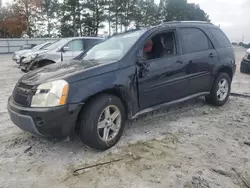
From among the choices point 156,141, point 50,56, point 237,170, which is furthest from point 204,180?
point 50,56

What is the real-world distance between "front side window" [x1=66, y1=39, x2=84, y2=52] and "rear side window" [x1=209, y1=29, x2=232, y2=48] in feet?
17.5

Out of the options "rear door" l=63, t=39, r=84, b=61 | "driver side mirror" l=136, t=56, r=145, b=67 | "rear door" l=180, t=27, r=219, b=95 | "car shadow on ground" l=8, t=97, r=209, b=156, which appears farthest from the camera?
"rear door" l=63, t=39, r=84, b=61

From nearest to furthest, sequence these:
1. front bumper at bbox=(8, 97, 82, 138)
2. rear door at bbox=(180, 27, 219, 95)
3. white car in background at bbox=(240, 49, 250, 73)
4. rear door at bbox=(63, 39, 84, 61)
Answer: front bumper at bbox=(8, 97, 82, 138) < rear door at bbox=(180, 27, 219, 95) < rear door at bbox=(63, 39, 84, 61) < white car in background at bbox=(240, 49, 250, 73)

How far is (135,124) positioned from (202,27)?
244 cm

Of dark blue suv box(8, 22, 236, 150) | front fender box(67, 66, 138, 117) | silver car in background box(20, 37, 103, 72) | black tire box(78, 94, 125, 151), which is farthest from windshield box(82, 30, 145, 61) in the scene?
silver car in background box(20, 37, 103, 72)

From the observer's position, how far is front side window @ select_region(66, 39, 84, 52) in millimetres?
8945

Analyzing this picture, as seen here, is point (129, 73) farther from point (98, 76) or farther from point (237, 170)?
point (237, 170)

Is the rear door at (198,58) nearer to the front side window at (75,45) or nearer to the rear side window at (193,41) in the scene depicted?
the rear side window at (193,41)

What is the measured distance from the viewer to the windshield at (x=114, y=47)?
3768mm

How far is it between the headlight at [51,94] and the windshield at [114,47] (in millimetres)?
1012

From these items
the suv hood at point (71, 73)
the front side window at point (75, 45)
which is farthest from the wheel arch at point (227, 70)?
the front side window at point (75, 45)

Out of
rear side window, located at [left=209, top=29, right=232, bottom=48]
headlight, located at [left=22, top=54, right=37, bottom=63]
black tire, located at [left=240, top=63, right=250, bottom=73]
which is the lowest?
black tire, located at [left=240, top=63, right=250, bottom=73]

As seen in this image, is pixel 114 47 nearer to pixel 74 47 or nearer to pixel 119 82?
pixel 119 82

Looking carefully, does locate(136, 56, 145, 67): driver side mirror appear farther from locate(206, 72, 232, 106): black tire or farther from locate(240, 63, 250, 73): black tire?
locate(240, 63, 250, 73): black tire
